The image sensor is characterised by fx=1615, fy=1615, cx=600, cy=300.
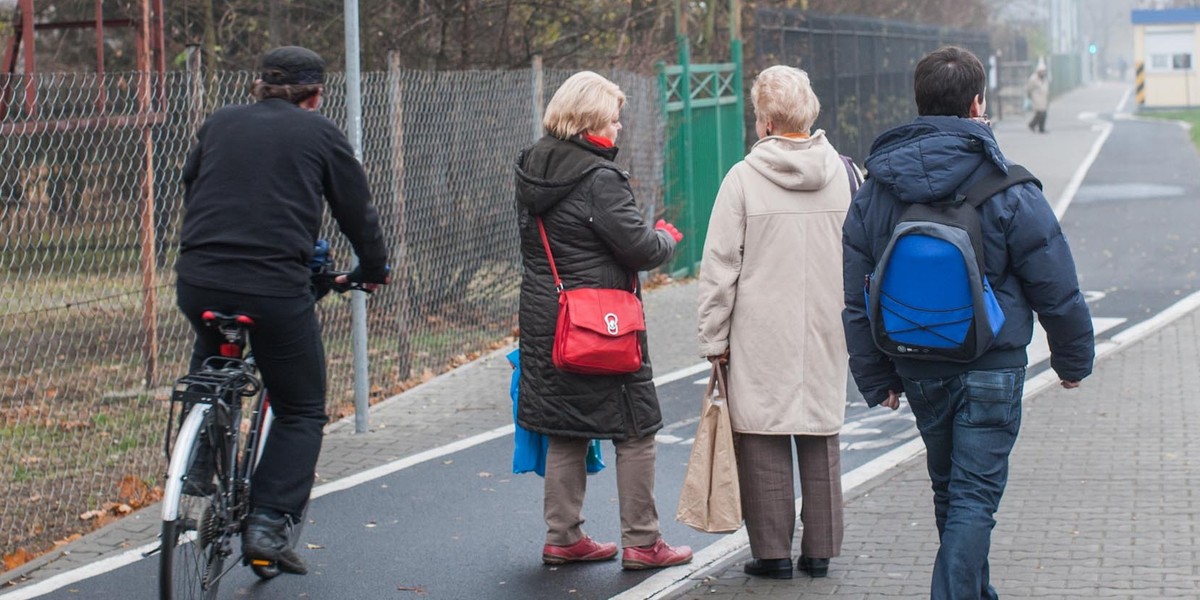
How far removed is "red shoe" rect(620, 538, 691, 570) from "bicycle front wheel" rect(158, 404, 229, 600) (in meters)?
1.46

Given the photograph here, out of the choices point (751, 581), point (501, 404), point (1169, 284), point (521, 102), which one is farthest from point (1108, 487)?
point (1169, 284)

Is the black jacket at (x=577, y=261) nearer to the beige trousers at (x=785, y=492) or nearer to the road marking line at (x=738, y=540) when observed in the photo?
the beige trousers at (x=785, y=492)

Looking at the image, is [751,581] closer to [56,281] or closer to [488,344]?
[56,281]

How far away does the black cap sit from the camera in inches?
192

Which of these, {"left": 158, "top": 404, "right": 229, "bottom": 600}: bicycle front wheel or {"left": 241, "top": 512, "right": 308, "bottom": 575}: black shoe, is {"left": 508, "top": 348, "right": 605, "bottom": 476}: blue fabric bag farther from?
{"left": 158, "top": 404, "right": 229, "bottom": 600}: bicycle front wheel

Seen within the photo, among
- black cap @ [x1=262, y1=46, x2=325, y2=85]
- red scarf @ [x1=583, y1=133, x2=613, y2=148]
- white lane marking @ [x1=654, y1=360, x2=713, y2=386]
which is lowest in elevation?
white lane marking @ [x1=654, y1=360, x2=713, y2=386]

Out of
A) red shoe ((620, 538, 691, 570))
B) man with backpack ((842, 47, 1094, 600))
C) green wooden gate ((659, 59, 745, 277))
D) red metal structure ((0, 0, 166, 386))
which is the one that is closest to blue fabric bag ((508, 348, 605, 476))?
red shoe ((620, 538, 691, 570))

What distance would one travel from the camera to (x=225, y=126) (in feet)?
15.8

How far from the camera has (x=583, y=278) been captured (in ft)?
18.0

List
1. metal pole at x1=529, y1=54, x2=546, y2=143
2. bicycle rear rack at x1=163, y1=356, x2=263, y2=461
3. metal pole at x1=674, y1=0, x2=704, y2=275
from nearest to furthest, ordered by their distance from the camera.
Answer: bicycle rear rack at x1=163, y1=356, x2=263, y2=461, metal pole at x1=529, y1=54, x2=546, y2=143, metal pole at x1=674, y1=0, x2=704, y2=275

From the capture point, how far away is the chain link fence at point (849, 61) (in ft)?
58.2

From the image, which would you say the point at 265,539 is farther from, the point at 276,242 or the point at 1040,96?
the point at 1040,96

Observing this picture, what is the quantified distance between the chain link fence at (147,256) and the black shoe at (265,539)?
5.22ft

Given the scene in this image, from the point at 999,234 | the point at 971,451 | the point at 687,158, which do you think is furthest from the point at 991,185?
the point at 687,158
